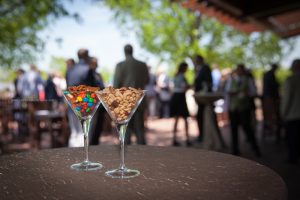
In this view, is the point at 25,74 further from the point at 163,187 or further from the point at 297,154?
the point at 163,187

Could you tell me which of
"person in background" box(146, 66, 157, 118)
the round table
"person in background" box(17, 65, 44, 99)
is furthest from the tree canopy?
the round table

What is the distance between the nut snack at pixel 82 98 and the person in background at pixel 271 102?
6002 mm

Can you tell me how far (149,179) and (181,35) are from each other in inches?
715

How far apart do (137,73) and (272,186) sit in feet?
14.7

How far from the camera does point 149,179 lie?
1.25 m

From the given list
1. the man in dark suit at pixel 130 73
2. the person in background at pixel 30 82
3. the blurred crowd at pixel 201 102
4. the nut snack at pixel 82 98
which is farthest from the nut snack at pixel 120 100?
the person in background at pixel 30 82

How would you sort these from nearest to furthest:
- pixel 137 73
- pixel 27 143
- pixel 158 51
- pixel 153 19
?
pixel 137 73 < pixel 27 143 < pixel 153 19 < pixel 158 51

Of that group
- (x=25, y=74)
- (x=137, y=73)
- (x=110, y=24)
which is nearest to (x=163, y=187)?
(x=137, y=73)

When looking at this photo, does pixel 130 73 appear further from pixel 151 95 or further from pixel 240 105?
pixel 151 95

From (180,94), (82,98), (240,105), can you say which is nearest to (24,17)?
(180,94)

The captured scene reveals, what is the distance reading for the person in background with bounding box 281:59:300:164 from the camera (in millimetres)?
5551

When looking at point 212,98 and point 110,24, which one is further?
point 110,24

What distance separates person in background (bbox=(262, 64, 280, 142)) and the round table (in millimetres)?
5740

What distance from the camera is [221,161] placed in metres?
1.52
